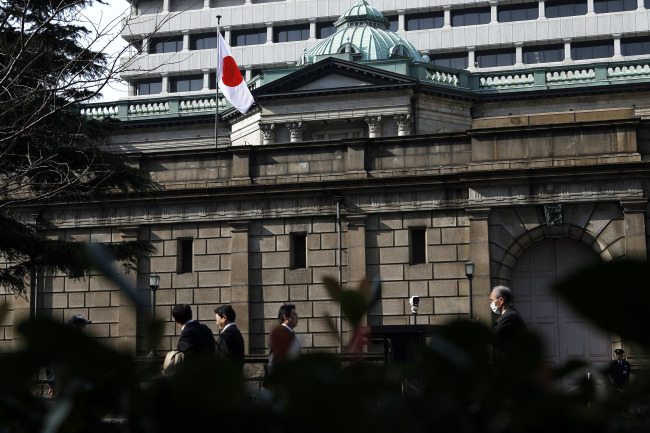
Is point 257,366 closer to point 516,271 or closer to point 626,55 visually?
point 516,271

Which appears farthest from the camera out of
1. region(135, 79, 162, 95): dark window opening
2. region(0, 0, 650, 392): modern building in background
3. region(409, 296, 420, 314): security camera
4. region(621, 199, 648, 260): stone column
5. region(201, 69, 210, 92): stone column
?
region(135, 79, 162, 95): dark window opening

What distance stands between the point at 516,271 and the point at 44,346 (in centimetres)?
2472

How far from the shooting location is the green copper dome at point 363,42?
55.2 meters

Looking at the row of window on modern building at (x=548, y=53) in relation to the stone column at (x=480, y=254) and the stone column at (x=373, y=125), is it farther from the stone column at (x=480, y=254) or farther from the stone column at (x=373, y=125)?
the stone column at (x=480, y=254)

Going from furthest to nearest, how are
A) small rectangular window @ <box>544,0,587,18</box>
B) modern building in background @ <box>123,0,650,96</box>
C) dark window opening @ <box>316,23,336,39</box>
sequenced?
dark window opening @ <box>316,23,336,39</box> < small rectangular window @ <box>544,0,587,18</box> < modern building in background @ <box>123,0,650,96</box>

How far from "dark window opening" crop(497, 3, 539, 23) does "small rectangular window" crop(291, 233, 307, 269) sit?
6077 centimetres

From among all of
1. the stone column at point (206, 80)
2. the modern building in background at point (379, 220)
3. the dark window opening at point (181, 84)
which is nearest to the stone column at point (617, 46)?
the stone column at point (206, 80)

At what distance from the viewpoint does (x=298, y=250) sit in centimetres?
2698

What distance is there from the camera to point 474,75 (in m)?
52.9

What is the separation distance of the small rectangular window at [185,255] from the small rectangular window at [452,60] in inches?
2321

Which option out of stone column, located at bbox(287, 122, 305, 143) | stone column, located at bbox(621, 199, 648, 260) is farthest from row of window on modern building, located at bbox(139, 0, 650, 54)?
stone column, located at bbox(621, 199, 648, 260)

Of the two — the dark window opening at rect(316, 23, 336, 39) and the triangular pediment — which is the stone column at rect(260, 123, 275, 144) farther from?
the dark window opening at rect(316, 23, 336, 39)

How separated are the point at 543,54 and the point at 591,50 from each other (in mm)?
3803

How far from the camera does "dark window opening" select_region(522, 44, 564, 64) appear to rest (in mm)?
82188
